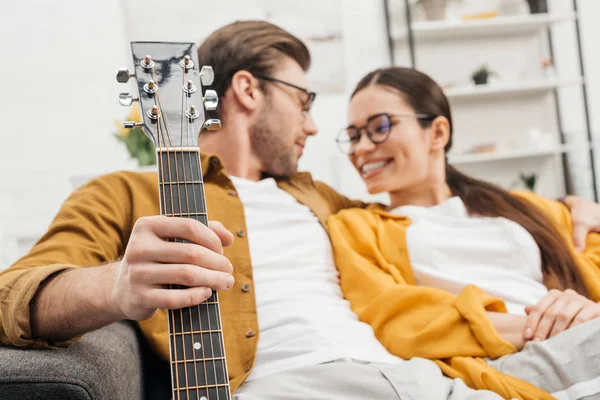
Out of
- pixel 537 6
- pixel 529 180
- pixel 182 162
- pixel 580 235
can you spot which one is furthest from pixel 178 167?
pixel 537 6

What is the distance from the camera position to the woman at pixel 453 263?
1128 mm

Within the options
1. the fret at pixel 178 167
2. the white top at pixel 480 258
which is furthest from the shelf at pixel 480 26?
the fret at pixel 178 167

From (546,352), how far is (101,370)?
29.3 inches

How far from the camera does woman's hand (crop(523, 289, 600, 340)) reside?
1.17 meters

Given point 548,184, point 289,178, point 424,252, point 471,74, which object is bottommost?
point 548,184

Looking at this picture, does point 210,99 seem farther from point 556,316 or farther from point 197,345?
point 556,316

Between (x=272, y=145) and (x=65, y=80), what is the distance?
187 centimetres

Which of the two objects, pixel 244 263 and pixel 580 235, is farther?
pixel 580 235

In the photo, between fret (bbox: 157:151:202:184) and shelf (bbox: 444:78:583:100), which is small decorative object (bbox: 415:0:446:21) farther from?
fret (bbox: 157:151:202:184)

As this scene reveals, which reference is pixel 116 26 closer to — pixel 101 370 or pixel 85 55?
pixel 85 55

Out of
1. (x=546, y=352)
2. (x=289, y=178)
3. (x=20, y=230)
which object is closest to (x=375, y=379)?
(x=546, y=352)

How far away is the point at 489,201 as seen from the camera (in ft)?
5.28

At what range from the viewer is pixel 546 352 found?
43.2 inches

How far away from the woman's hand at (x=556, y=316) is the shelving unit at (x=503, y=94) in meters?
2.36
